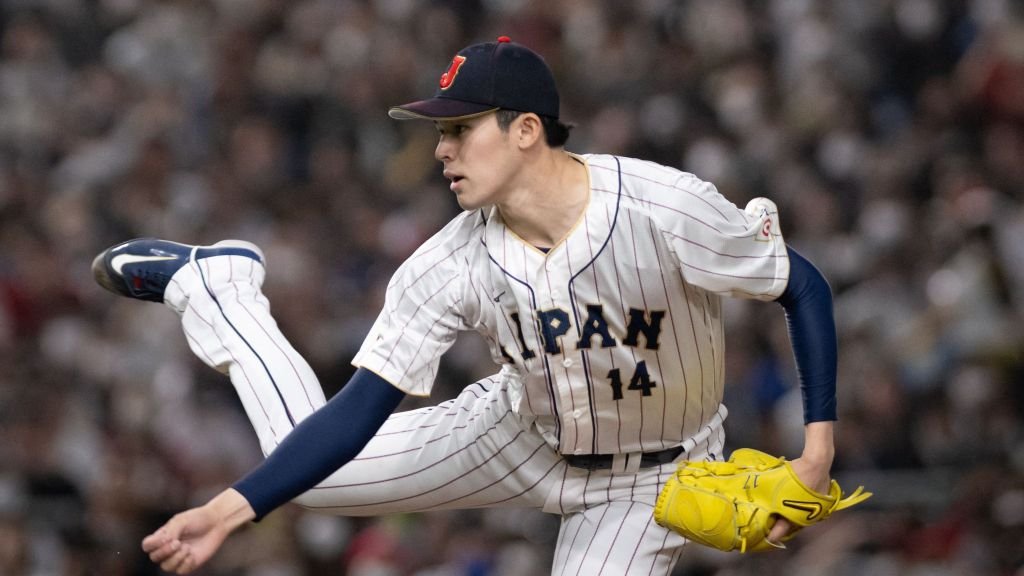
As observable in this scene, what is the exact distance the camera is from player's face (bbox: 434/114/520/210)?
320 centimetres

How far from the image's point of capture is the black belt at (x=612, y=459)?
138 inches

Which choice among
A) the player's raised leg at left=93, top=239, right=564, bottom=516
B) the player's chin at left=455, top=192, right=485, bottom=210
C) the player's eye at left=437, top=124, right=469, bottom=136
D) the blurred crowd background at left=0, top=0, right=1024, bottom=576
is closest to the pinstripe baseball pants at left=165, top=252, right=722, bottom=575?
the player's raised leg at left=93, top=239, right=564, bottom=516

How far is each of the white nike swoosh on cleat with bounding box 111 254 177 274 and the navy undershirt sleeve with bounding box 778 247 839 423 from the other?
1.67m

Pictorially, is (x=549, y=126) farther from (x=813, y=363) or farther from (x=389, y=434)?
(x=389, y=434)

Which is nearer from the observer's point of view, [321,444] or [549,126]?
[321,444]

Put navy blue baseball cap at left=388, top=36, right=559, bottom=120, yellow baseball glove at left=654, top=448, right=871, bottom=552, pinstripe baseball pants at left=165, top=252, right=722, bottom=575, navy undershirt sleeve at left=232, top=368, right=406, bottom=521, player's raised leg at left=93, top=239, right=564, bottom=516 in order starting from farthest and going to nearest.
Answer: player's raised leg at left=93, top=239, right=564, bottom=516, pinstripe baseball pants at left=165, top=252, right=722, bottom=575, yellow baseball glove at left=654, top=448, right=871, bottom=552, navy blue baseball cap at left=388, top=36, right=559, bottom=120, navy undershirt sleeve at left=232, top=368, right=406, bottom=521

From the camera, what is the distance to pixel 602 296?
3262 mm

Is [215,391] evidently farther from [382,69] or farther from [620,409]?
[620,409]

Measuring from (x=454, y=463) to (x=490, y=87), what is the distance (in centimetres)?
99

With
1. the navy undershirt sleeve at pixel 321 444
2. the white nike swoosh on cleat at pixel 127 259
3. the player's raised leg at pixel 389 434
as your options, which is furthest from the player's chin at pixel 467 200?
the white nike swoosh on cleat at pixel 127 259

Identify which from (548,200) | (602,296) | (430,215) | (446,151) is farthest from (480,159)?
(430,215)

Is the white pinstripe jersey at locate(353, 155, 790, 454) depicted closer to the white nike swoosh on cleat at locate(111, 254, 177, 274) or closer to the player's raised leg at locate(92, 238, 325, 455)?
the player's raised leg at locate(92, 238, 325, 455)

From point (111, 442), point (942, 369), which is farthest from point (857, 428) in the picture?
point (111, 442)

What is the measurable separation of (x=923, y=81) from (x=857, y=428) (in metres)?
2.54
